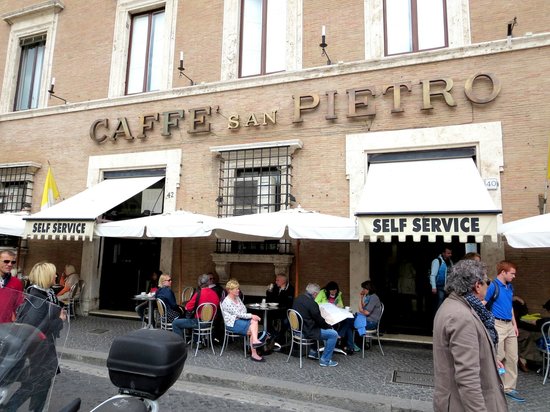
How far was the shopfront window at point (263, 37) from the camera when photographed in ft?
32.8

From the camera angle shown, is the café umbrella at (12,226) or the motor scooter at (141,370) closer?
the motor scooter at (141,370)

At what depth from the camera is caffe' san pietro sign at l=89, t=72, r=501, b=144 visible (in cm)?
798

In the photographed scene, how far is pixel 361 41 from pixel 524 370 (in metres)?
6.93

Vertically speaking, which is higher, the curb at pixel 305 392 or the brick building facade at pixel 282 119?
the brick building facade at pixel 282 119

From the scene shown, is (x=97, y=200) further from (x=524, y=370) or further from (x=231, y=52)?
(x=524, y=370)

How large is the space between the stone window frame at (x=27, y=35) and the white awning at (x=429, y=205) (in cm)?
1030

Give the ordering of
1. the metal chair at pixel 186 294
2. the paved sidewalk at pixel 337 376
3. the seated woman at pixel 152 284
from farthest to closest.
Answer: the metal chair at pixel 186 294 < the seated woman at pixel 152 284 < the paved sidewalk at pixel 337 376

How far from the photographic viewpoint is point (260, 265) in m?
9.08

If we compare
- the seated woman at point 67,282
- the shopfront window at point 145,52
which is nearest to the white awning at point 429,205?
the shopfront window at point 145,52

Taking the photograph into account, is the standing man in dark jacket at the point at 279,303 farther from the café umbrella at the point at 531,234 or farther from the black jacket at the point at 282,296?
the café umbrella at the point at 531,234

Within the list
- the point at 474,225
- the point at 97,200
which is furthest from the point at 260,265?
the point at 474,225

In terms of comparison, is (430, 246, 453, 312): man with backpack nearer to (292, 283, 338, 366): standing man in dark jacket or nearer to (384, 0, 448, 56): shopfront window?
(292, 283, 338, 366): standing man in dark jacket

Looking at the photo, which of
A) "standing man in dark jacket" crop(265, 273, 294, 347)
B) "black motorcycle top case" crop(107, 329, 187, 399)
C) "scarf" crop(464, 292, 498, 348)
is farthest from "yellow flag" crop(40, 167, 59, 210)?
"scarf" crop(464, 292, 498, 348)

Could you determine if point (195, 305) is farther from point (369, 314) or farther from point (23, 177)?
point (23, 177)
